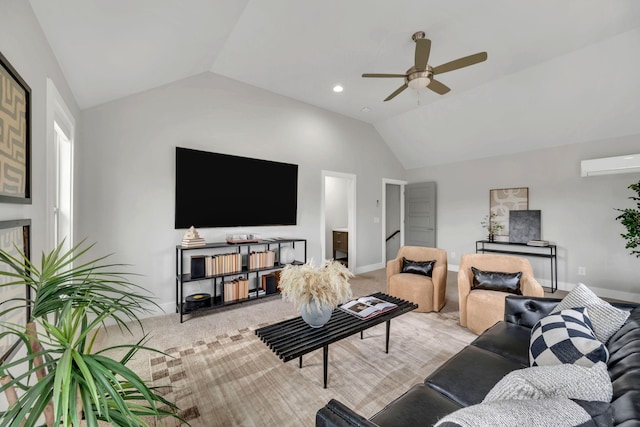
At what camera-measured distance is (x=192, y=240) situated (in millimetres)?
3205

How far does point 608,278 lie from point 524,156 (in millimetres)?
2271

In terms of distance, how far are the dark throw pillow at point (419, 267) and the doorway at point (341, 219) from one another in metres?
1.81

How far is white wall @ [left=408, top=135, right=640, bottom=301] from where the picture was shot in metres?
3.91

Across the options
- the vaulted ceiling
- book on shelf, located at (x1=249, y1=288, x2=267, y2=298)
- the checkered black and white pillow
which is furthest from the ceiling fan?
book on shelf, located at (x1=249, y1=288, x2=267, y2=298)

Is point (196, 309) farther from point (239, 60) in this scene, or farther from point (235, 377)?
point (239, 60)

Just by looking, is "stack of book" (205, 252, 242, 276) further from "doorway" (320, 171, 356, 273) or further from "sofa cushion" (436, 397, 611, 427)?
"sofa cushion" (436, 397, 611, 427)

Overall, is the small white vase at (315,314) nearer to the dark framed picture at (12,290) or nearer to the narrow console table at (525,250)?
the dark framed picture at (12,290)

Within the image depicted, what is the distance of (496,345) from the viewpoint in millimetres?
1714

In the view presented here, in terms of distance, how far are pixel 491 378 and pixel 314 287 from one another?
1119 millimetres

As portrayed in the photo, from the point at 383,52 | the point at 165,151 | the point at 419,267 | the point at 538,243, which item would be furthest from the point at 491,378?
the point at 538,243

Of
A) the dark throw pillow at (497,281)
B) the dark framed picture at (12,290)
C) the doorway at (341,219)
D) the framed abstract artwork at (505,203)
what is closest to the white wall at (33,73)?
the dark framed picture at (12,290)

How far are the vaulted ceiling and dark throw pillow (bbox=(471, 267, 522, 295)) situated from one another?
256 cm

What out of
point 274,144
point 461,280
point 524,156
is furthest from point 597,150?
point 274,144

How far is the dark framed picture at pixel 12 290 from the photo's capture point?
40.3 inches
